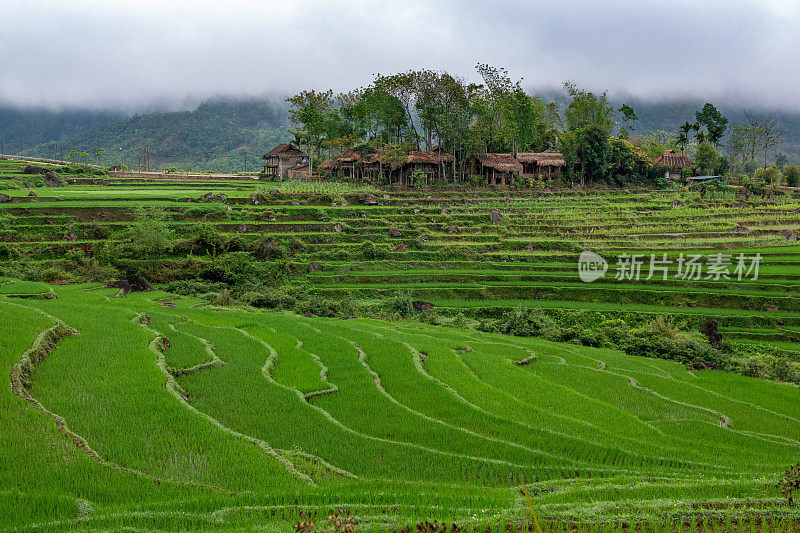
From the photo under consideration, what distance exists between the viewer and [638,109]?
532ft

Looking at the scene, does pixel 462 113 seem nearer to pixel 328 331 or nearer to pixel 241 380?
pixel 328 331

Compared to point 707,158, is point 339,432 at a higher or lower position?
lower

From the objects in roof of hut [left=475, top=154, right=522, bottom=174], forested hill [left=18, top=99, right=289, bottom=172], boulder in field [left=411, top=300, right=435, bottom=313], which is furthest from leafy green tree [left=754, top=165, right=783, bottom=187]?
forested hill [left=18, top=99, right=289, bottom=172]

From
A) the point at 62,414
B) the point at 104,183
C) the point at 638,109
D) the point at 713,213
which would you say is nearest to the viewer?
the point at 62,414

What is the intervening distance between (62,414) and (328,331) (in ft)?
27.7

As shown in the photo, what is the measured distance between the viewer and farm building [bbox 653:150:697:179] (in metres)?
53.7

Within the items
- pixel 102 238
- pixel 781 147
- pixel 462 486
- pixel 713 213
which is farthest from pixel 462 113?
pixel 781 147

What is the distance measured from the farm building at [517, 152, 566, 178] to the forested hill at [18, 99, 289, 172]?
49119 mm

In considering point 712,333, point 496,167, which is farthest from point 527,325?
point 496,167

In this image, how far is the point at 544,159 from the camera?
164 feet

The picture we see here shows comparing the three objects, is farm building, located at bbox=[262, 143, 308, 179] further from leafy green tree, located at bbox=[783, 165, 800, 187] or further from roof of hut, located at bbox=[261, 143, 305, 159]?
leafy green tree, located at bbox=[783, 165, 800, 187]

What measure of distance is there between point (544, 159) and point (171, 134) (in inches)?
2911

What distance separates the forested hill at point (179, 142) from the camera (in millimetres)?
85750

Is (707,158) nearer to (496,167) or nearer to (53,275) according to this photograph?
(496,167)
